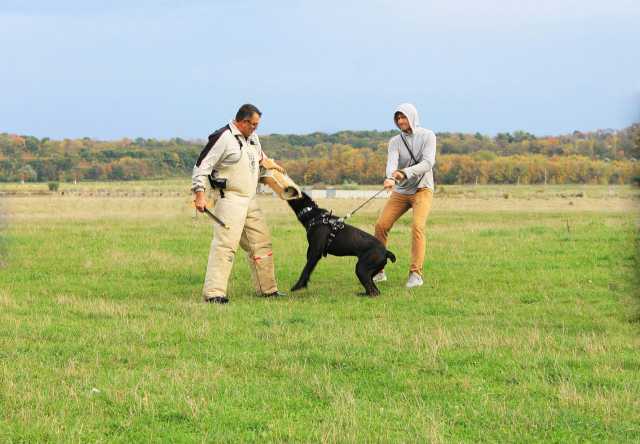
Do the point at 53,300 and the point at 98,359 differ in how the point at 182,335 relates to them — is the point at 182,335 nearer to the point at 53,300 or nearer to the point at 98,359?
the point at 98,359

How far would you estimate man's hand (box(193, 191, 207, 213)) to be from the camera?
1103cm

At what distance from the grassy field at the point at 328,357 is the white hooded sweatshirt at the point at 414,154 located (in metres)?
1.51

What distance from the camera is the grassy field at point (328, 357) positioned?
580cm

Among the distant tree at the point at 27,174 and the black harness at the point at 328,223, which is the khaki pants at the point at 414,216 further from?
the distant tree at the point at 27,174

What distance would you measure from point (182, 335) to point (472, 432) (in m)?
3.97

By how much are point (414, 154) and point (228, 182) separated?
3017 millimetres

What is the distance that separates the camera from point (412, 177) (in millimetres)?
12883

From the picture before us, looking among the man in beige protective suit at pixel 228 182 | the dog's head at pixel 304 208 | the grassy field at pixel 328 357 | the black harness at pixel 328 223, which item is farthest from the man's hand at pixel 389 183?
the man in beige protective suit at pixel 228 182

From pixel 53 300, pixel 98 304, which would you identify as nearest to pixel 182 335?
pixel 98 304

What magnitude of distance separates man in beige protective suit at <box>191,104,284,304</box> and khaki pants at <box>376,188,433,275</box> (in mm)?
2291

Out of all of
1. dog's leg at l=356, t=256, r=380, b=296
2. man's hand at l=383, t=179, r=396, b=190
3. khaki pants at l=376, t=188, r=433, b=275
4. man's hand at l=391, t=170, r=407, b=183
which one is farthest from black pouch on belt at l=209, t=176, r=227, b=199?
khaki pants at l=376, t=188, r=433, b=275

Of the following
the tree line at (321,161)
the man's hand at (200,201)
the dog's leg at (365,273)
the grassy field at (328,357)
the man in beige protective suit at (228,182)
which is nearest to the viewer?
the grassy field at (328,357)

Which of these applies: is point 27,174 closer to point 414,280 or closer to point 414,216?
point 414,216

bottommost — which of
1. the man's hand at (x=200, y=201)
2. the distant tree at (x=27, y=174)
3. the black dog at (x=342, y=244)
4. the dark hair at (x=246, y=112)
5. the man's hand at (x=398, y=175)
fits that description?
the distant tree at (x=27, y=174)
